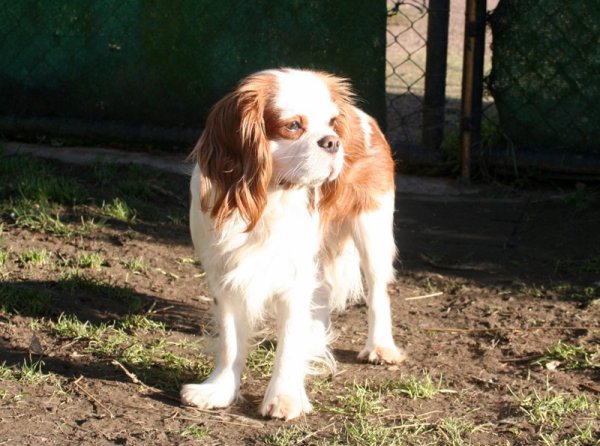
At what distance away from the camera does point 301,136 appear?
312 centimetres

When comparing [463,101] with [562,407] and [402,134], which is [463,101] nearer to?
[402,134]

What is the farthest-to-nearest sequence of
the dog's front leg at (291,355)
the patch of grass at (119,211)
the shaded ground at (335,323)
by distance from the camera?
the patch of grass at (119,211), the dog's front leg at (291,355), the shaded ground at (335,323)

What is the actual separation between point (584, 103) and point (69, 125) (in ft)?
9.82

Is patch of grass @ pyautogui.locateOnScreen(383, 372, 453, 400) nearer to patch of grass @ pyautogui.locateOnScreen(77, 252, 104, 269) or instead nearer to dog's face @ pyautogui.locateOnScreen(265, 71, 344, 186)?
dog's face @ pyautogui.locateOnScreen(265, 71, 344, 186)

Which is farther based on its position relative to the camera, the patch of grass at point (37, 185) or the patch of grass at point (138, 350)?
the patch of grass at point (37, 185)

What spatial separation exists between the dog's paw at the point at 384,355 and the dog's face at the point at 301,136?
92 centimetres

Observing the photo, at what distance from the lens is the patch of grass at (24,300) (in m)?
3.98

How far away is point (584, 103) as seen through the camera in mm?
5566

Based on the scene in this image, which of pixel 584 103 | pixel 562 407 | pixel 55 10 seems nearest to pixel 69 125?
pixel 55 10

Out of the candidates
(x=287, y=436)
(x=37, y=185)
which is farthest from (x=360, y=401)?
(x=37, y=185)

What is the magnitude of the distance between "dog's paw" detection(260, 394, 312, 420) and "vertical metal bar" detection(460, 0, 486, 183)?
277 cm

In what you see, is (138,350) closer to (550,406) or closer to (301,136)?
(301,136)

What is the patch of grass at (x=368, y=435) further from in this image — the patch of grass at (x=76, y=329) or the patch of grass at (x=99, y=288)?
the patch of grass at (x=99, y=288)

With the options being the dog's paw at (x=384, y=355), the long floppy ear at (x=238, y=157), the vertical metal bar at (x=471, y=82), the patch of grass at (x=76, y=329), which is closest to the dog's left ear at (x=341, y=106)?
the long floppy ear at (x=238, y=157)
